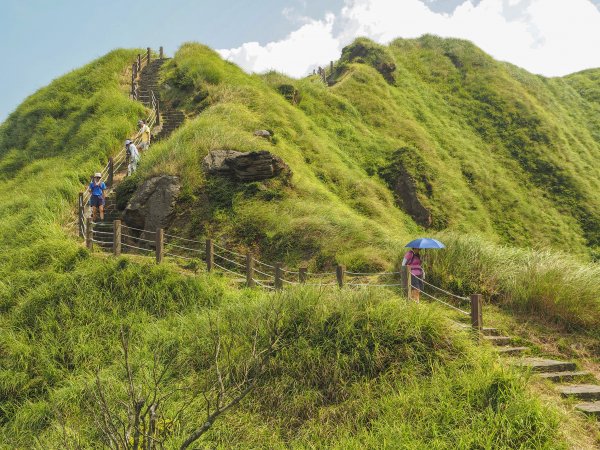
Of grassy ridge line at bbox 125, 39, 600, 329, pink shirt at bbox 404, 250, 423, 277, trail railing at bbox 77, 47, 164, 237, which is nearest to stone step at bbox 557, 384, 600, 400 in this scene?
grassy ridge line at bbox 125, 39, 600, 329

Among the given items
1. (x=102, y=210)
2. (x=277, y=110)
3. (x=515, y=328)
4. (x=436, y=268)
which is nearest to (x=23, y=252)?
(x=102, y=210)

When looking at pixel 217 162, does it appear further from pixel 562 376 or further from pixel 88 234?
pixel 562 376

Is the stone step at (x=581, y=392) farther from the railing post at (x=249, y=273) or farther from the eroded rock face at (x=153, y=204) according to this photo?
the eroded rock face at (x=153, y=204)

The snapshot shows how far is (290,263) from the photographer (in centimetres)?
1277

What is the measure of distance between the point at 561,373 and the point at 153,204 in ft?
40.5

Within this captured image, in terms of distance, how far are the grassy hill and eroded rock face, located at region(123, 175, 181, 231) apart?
0.42 m

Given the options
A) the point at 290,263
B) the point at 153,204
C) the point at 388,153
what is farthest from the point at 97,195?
the point at 388,153

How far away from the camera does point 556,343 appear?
809 cm

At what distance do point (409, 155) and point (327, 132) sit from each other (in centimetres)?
486

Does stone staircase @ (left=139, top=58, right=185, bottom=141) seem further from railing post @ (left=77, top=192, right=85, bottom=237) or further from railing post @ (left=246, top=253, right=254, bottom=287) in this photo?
railing post @ (left=246, top=253, right=254, bottom=287)

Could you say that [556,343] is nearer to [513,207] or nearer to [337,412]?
[337,412]

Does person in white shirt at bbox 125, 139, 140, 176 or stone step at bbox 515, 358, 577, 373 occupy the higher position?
person in white shirt at bbox 125, 139, 140, 176

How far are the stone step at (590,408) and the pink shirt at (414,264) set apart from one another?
3.97 meters

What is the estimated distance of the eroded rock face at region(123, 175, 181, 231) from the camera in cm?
1460
